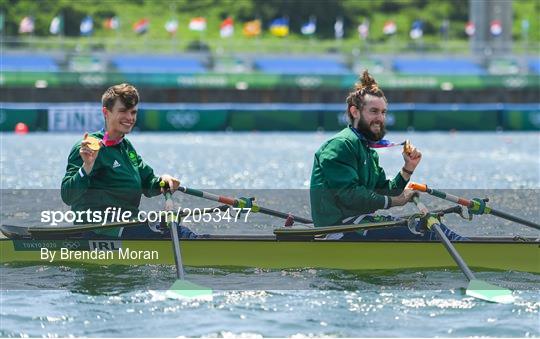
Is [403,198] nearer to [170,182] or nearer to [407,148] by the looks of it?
[407,148]

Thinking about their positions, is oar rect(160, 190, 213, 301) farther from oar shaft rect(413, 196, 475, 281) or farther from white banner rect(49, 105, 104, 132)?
white banner rect(49, 105, 104, 132)

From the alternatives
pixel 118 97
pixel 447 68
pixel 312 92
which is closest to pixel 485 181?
pixel 118 97

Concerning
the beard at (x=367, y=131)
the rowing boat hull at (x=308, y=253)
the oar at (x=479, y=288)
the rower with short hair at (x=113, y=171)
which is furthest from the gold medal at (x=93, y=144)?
the oar at (x=479, y=288)

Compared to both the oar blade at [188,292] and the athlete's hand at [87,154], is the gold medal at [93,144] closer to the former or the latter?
the athlete's hand at [87,154]

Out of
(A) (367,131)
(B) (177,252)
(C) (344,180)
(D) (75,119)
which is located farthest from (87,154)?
(D) (75,119)

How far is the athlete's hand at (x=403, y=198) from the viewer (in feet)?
40.0

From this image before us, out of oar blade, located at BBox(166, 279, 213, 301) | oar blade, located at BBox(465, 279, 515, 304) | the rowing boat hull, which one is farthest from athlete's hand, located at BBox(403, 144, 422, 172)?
oar blade, located at BBox(166, 279, 213, 301)

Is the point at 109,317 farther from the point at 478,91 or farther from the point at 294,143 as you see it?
the point at 478,91

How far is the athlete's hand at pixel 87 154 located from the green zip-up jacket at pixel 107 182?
0.22 metres

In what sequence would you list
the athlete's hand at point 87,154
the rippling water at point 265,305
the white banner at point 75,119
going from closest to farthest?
the rippling water at point 265,305 → the athlete's hand at point 87,154 → the white banner at point 75,119

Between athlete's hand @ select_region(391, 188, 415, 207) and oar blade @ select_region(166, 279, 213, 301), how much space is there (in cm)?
207

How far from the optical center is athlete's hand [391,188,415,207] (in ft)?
40.0

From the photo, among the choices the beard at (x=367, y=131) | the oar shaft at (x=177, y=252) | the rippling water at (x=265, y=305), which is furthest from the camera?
the beard at (x=367, y=131)

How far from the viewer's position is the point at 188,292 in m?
11.5
